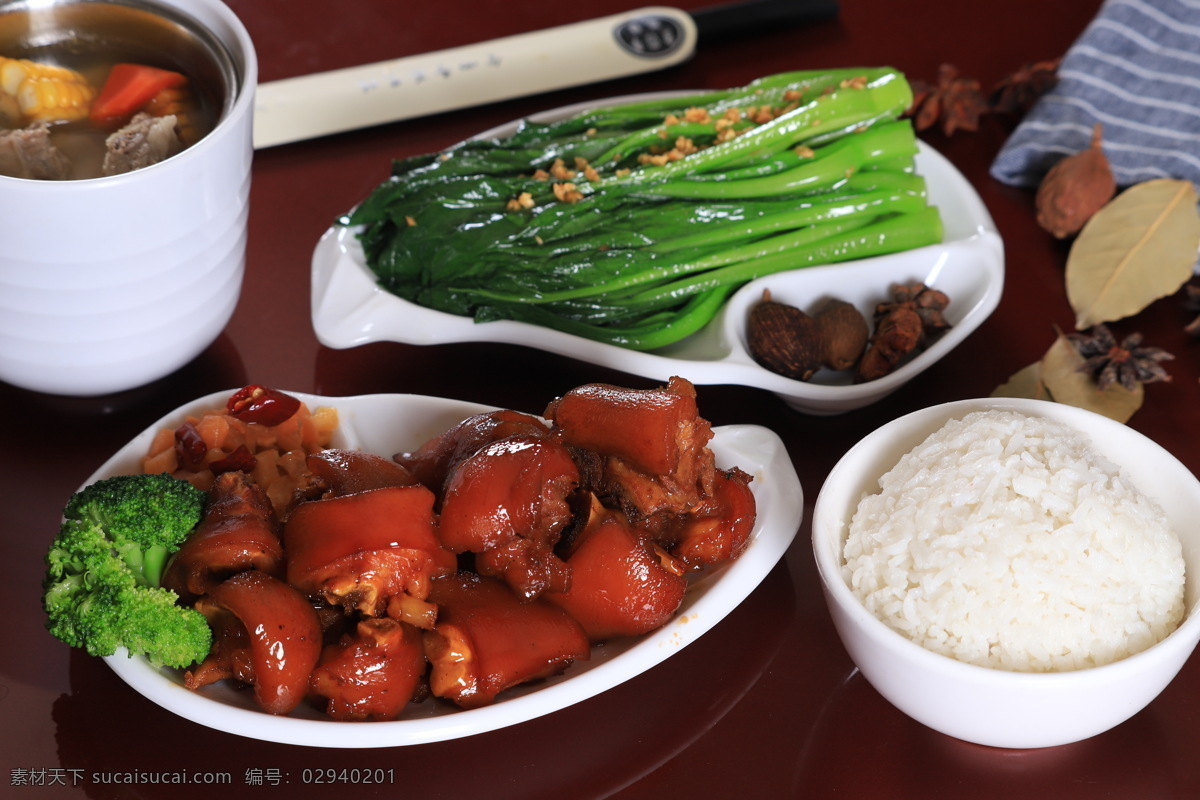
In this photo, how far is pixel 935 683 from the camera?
4.17 feet

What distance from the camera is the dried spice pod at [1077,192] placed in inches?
85.9

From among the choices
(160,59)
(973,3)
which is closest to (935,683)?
(160,59)

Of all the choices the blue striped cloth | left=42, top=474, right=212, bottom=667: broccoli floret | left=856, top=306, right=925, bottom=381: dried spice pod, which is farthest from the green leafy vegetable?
left=42, top=474, right=212, bottom=667: broccoli floret

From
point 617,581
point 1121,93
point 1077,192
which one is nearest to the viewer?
point 617,581

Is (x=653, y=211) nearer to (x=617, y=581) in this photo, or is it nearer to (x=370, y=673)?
(x=617, y=581)

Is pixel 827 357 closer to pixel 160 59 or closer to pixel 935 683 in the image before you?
pixel 935 683

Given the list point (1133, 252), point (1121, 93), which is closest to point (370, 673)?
point (1133, 252)

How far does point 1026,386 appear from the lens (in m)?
1.93

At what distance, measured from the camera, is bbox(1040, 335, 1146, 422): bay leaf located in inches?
74.4

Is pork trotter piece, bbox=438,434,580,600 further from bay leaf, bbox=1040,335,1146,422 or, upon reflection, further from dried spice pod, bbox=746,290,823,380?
bay leaf, bbox=1040,335,1146,422

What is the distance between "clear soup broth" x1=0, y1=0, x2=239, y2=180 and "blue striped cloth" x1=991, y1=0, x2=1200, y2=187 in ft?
5.29

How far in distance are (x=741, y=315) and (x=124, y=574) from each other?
1065 mm

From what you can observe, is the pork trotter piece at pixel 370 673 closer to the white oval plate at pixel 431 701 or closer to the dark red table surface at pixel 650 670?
the white oval plate at pixel 431 701

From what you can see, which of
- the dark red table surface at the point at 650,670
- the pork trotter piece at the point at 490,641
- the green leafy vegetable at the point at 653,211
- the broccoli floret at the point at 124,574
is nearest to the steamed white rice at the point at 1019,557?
the dark red table surface at the point at 650,670
